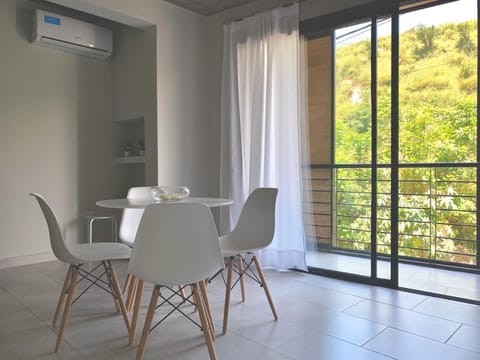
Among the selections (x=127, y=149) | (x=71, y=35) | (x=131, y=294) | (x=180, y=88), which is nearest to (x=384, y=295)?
(x=131, y=294)

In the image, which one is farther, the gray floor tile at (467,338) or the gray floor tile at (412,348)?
the gray floor tile at (467,338)

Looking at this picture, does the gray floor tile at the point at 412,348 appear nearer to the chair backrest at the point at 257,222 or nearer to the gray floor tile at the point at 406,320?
the gray floor tile at the point at 406,320

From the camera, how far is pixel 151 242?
5.57 feet

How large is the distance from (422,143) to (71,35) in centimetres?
381

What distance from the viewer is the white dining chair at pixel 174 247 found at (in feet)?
5.52

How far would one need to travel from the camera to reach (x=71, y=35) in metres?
3.86

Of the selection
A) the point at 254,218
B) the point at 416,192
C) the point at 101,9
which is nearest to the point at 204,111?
the point at 101,9

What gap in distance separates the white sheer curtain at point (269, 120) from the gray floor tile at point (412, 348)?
136 cm

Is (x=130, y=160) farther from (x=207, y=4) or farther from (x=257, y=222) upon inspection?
(x=257, y=222)

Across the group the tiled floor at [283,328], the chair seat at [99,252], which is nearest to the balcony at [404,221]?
the tiled floor at [283,328]

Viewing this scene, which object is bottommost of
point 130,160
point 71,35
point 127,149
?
point 130,160

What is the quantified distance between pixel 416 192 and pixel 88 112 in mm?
3743

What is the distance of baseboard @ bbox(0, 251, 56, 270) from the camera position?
144 inches

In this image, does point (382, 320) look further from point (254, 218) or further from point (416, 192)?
point (416, 192)
